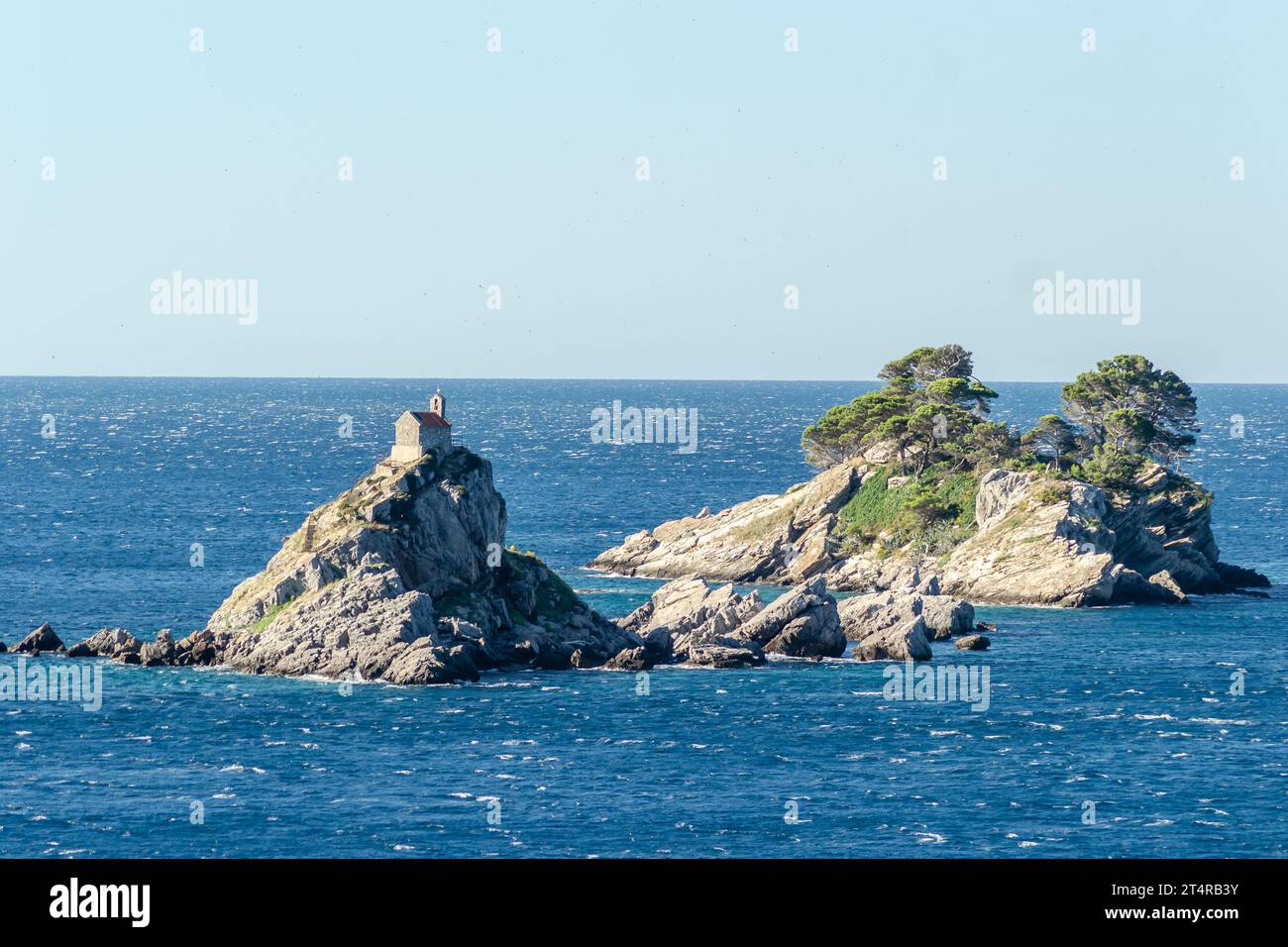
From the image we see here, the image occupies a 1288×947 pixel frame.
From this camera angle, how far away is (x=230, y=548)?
156 m

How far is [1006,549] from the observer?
13225 centimetres

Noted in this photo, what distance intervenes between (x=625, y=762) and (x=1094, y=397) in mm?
85141

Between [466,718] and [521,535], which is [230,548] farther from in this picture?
[466,718]

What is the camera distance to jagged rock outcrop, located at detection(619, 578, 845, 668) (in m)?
102

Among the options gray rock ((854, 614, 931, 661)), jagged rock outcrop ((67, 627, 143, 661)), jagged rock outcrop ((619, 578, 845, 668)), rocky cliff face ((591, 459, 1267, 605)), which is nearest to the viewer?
jagged rock outcrop ((67, 627, 143, 661))

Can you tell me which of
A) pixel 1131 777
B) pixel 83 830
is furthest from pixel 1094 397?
pixel 83 830

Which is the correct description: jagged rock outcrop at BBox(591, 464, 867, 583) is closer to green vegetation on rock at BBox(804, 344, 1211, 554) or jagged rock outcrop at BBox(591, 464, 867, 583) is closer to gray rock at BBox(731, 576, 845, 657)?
green vegetation on rock at BBox(804, 344, 1211, 554)

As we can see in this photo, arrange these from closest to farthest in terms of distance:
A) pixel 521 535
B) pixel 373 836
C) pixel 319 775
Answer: pixel 373 836 → pixel 319 775 → pixel 521 535

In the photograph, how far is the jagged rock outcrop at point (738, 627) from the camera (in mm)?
102062

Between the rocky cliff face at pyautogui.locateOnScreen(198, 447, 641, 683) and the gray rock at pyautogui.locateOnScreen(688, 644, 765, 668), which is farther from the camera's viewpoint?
the gray rock at pyautogui.locateOnScreen(688, 644, 765, 668)

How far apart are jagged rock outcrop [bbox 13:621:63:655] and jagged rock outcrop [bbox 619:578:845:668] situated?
35.2 m

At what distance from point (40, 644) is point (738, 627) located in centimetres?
4316

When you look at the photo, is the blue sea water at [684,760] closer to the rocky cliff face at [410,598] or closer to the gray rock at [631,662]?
the gray rock at [631,662]
